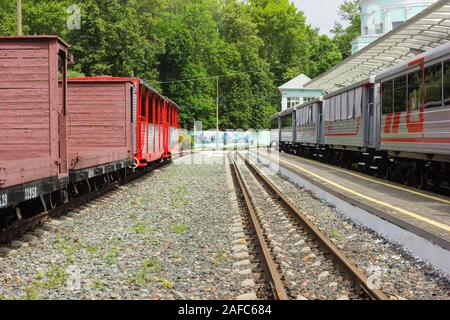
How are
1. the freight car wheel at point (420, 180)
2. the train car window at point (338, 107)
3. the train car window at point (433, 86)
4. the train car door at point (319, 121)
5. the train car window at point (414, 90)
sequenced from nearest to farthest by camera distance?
1. the train car window at point (433, 86)
2. the train car window at point (414, 90)
3. the freight car wheel at point (420, 180)
4. the train car window at point (338, 107)
5. the train car door at point (319, 121)

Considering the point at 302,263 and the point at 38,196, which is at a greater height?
the point at 38,196

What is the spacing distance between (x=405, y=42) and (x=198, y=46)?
2369 inches

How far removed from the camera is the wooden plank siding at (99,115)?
17.1 m

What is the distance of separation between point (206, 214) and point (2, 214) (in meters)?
4.63

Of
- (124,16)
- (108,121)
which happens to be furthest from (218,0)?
(108,121)

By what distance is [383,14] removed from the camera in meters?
55.7

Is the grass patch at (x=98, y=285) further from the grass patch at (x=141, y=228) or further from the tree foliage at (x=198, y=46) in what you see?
the tree foliage at (x=198, y=46)

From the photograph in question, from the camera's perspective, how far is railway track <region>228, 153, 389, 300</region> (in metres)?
6.04

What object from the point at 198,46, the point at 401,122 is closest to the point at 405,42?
the point at 401,122

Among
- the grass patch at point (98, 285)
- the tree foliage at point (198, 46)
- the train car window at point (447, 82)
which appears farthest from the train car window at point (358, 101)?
the tree foliage at point (198, 46)

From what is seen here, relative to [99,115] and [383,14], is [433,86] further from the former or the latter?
[383,14]

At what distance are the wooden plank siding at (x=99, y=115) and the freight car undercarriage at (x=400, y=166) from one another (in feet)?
24.1

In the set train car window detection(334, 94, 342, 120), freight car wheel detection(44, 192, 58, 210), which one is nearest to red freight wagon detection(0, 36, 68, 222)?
freight car wheel detection(44, 192, 58, 210)

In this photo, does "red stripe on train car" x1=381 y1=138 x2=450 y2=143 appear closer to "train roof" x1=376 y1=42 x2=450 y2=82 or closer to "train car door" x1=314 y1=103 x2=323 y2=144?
"train roof" x1=376 y1=42 x2=450 y2=82
